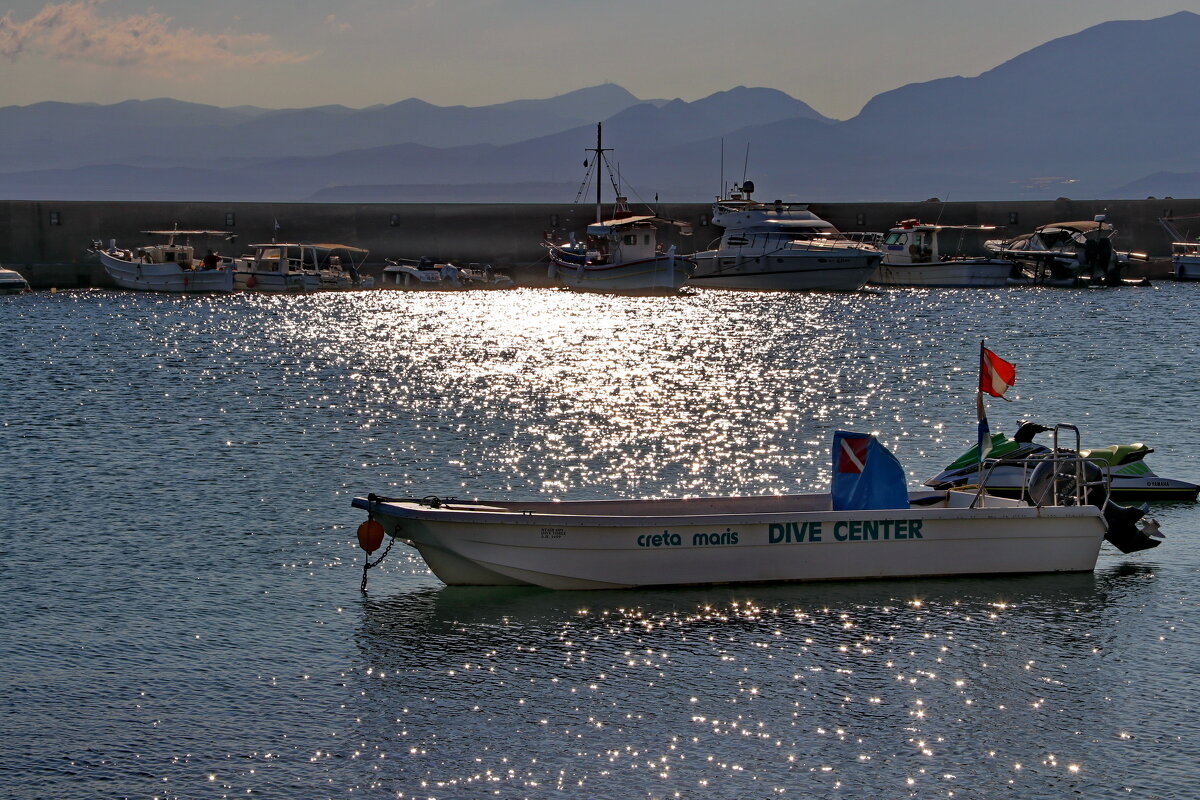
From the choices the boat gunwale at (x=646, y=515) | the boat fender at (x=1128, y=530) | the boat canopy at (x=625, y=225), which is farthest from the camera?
the boat canopy at (x=625, y=225)

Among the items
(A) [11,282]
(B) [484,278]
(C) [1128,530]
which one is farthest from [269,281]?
(C) [1128,530]

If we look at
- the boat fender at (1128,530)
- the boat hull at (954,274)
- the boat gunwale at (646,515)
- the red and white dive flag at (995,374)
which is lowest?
the boat fender at (1128,530)

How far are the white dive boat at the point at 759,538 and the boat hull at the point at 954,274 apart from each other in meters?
60.5

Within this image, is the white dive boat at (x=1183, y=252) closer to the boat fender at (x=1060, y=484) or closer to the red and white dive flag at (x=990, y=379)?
the boat fender at (x=1060, y=484)

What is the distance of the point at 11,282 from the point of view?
230 feet

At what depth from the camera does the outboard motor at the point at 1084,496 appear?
53.8ft

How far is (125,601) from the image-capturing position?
1525 centimetres

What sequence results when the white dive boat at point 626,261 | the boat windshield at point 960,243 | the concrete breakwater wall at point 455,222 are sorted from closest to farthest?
the white dive boat at point 626,261 → the concrete breakwater wall at point 455,222 → the boat windshield at point 960,243

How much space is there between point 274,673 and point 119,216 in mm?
69660

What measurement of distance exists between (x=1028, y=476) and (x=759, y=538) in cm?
534

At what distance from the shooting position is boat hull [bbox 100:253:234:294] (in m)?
72.2

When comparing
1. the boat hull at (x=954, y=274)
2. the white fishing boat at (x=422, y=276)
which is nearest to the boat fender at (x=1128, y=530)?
the boat hull at (x=954, y=274)

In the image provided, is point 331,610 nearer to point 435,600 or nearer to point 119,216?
point 435,600

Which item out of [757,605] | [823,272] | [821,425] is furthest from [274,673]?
[823,272]
